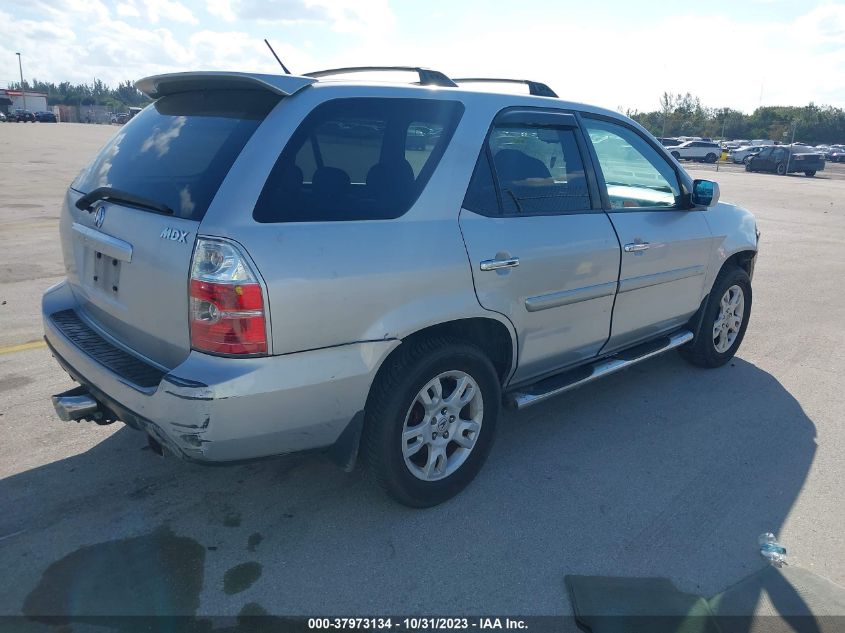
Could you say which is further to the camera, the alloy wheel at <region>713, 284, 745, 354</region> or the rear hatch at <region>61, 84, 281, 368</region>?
the alloy wheel at <region>713, 284, 745, 354</region>

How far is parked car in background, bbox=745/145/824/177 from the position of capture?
112 ft

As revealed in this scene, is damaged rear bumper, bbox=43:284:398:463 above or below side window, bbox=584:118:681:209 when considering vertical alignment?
below

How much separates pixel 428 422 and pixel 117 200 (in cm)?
173

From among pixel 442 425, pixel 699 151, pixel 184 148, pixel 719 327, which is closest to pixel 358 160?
pixel 184 148

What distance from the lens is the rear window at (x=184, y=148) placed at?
272cm

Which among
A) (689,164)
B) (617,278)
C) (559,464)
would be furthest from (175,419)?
(689,164)

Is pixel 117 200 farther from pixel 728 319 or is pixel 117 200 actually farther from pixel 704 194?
pixel 728 319

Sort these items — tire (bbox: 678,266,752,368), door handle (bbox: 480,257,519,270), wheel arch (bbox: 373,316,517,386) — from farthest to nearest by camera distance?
tire (bbox: 678,266,752,368) → door handle (bbox: 480,257,519,270) → wheel arch (bbox: 373,316,517,386)

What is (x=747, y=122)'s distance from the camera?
8012 centimetres

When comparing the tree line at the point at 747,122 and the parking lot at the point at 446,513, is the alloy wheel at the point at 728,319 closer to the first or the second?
the parking lot at the point at 446,513

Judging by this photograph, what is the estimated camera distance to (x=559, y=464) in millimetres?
3768

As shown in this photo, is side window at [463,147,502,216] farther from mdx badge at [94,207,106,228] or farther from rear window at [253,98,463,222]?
mdx badge at [94,207,106,228]

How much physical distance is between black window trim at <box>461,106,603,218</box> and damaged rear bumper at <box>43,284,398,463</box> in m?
1.04

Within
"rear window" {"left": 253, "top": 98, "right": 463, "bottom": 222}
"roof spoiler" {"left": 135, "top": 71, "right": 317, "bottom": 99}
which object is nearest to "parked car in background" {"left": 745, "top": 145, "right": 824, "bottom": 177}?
"rear window" {"left": 253, "top": 98, "right": 463, "bottom": 222}
